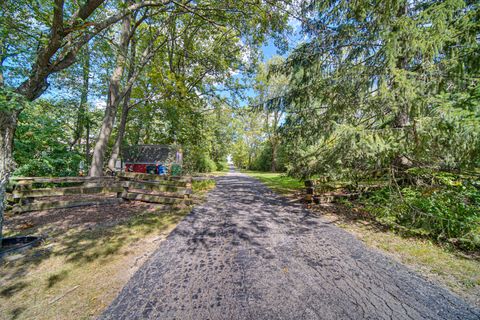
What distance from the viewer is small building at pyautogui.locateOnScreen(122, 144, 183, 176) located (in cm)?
1459

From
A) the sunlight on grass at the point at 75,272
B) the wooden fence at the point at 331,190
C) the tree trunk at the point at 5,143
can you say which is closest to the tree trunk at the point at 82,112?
the tree trunk at the point at 5,143

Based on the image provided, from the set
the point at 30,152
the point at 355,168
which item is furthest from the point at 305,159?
the point at 30,152

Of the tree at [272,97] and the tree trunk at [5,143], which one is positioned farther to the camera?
the tree at [272,97]

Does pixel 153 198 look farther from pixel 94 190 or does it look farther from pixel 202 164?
pixel 202 164

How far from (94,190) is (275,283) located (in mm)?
6003

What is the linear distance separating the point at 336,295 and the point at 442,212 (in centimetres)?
363

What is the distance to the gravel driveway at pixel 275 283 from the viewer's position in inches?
69.9

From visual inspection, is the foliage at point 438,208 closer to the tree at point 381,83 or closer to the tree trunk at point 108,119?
the tree at point 381,83

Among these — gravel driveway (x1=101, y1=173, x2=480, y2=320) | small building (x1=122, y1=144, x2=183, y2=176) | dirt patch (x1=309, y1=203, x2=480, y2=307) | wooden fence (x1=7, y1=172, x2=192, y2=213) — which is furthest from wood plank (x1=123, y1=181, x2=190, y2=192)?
small building (x1=122, y1=144, x2=183, y2=176)

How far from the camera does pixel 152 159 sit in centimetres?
1481

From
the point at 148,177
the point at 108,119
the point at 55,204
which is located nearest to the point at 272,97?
the point at 108,119

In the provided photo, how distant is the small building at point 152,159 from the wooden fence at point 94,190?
8.77m

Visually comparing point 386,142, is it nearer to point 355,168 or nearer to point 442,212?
point 355,168

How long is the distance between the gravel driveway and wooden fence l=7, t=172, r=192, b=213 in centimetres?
224
